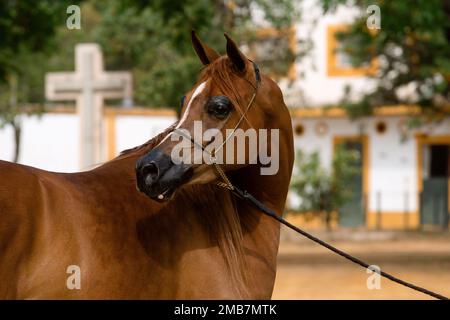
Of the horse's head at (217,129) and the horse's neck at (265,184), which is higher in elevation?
the horse's head at (217,129)

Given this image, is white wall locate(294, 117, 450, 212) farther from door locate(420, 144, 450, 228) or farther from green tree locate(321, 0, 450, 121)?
green tree locate(321, 0, 450, 121)

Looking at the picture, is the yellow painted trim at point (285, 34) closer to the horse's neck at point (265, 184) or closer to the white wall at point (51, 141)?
the white wall at point (51, 141)

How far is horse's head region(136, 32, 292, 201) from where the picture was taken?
408cm

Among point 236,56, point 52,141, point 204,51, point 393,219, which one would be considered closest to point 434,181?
point 393,219

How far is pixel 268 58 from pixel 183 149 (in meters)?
18.6

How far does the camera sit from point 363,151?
89.3 feet

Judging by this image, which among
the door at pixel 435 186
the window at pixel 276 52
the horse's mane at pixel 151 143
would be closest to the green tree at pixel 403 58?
the window at pixel 276 52

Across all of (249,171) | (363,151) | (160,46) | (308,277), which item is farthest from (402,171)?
(249,171)

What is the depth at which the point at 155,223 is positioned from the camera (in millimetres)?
4145

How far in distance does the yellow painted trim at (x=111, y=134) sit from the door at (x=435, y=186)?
1099cm

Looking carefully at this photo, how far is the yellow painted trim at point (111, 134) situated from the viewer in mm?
26156

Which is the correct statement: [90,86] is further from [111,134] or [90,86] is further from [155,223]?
[111,134]

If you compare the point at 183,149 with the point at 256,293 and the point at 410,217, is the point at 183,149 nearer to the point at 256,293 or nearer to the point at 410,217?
the point at 256,293
